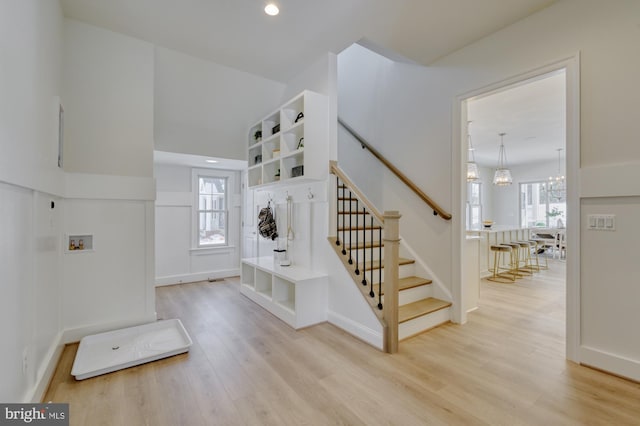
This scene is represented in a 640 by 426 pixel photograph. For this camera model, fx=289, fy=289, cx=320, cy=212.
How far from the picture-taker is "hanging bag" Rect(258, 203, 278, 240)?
4.06 m

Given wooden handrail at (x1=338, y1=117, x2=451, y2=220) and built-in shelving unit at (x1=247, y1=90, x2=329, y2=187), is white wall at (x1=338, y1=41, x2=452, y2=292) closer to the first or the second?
wooden handrail at (x1=338, y1=117, x2=451, y2=220)

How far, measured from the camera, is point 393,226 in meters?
2.46

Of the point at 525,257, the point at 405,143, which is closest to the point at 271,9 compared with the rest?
the point at 405,143

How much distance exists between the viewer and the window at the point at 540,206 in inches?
352

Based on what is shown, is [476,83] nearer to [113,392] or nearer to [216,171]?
[113,392]

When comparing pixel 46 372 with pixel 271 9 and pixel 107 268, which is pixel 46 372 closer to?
pixel 107 268

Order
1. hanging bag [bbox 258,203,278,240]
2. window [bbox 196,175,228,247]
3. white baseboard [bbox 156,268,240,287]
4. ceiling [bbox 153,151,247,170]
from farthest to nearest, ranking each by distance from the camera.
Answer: window [bbox 196,175,228,247] < white baseboard [bbox 156,268,240,287] < ceiling [bbox 153,151,247,170] < hanging bag [bbox 258,203,278,240]

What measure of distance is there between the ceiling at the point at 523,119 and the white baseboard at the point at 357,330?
8.70 feet

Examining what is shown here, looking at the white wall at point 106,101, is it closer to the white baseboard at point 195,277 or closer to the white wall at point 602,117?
the white baseboard at point 195,277

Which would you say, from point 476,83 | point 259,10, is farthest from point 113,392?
point 476,83

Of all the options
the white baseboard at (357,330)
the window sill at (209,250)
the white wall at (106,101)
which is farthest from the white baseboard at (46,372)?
the window sill at (209,250)

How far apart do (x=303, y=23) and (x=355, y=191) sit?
167cm

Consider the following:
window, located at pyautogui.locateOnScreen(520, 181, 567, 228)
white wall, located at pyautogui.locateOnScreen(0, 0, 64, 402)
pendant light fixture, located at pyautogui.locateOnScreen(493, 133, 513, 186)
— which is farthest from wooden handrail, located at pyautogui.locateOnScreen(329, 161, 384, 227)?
window, located at pyautogui.locateOnScreen(520, 181, 567, 228)

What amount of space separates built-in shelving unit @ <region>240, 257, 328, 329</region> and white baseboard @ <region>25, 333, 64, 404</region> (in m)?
1.90
